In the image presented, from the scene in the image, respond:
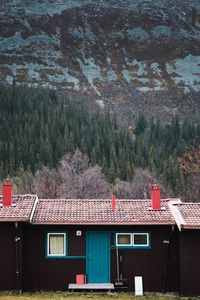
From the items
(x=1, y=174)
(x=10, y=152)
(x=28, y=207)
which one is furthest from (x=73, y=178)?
(x=10, y=152)

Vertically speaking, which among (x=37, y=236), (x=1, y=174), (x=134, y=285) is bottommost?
(x=1, y=174)

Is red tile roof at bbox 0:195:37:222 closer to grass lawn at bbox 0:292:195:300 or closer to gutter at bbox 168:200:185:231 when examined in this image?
grass lawn at bbox 0:292:195:300

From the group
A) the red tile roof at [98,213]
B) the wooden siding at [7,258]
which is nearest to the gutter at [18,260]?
the wooden siding at [7,258]

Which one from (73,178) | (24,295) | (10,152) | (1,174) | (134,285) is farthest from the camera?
(10,152)

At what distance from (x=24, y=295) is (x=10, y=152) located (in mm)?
118684

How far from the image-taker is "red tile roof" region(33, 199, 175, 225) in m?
24.2

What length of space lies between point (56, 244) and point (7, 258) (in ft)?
7.78

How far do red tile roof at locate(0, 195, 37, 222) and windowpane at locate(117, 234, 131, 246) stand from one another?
4.29 metres

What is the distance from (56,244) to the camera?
24766 millimetres

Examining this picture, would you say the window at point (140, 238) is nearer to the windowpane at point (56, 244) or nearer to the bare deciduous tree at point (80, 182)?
the windowpane at point (56, 244)

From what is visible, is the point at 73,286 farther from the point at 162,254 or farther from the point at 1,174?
the point at 1,174

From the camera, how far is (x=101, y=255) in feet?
81.6

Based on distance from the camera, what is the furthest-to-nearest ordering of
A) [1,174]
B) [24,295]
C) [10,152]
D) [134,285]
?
[10,152]
[1,174]
[134,285]
[24,295]

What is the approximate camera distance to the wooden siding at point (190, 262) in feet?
76.4
